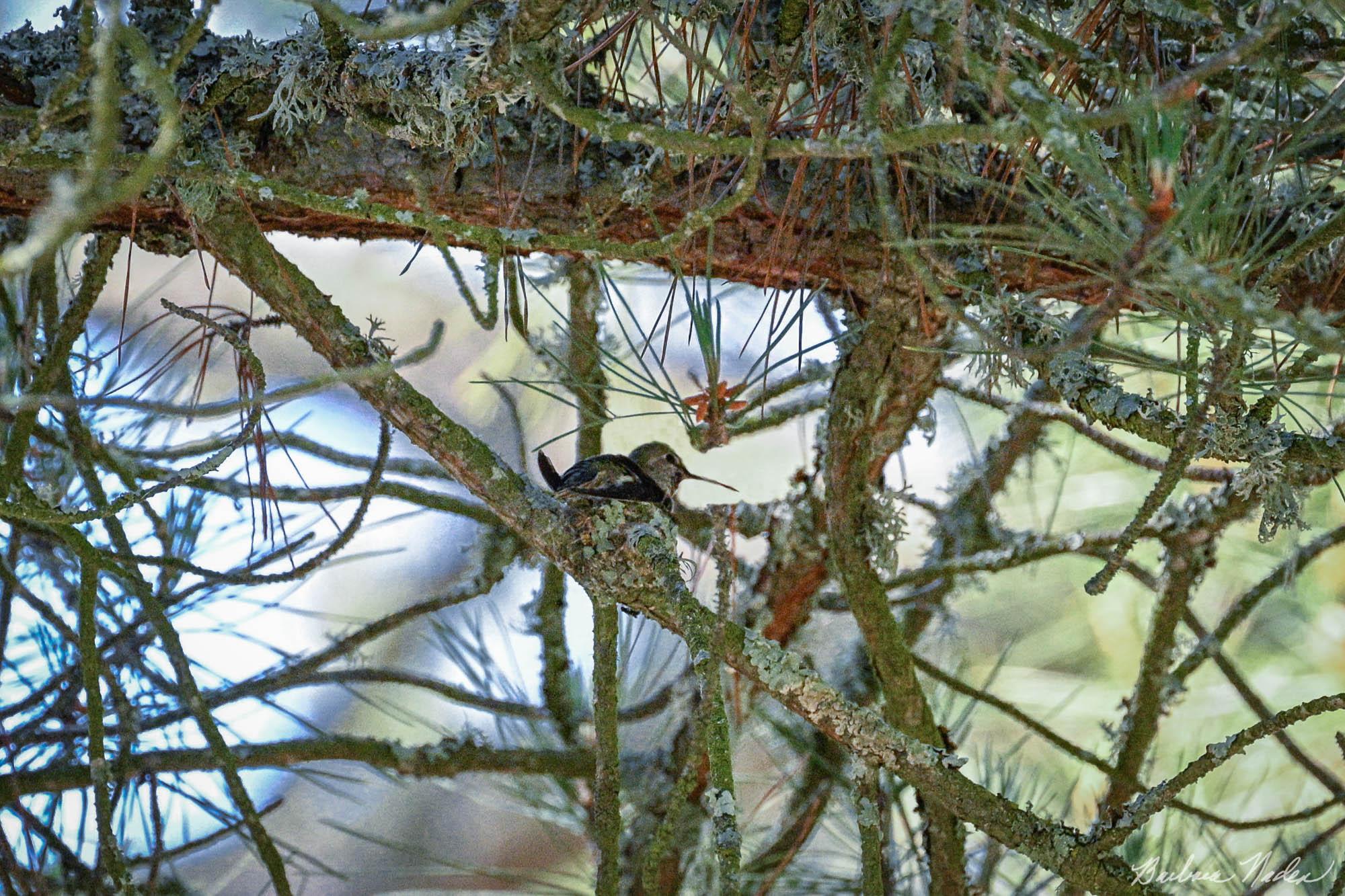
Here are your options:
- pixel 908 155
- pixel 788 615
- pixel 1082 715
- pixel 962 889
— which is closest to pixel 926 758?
pixel 962 889

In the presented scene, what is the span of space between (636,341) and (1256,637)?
1736mm

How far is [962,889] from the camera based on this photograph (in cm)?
135

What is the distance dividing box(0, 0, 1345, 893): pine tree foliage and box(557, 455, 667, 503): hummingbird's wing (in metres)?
0.05

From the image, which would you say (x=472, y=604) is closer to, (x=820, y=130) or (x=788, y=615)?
(x=788, y=615)

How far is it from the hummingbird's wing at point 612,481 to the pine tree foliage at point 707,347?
0.17ft

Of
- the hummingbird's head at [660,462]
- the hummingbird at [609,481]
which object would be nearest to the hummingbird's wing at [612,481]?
the hummingbird at [609,481]

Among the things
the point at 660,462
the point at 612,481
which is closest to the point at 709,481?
the point at 612,481

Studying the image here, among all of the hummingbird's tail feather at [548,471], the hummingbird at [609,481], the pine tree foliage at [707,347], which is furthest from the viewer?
the hummingbird's tail feather at [548,471]

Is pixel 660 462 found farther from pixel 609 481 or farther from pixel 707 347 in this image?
pixel 707 347

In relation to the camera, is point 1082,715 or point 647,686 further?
point 1082,715

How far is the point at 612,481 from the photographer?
119cm

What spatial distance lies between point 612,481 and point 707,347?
0.99 ft

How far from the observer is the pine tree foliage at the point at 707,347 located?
80cm

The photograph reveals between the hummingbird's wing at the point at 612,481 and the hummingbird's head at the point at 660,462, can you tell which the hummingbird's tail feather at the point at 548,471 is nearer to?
the hummingbird's wing at the point at 612,481
